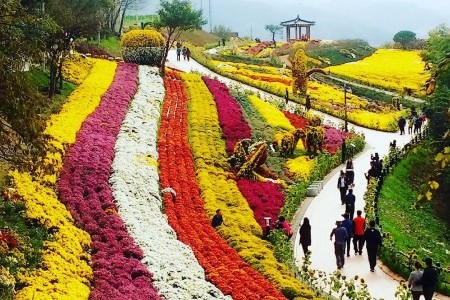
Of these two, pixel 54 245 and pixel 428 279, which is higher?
pixel 54 245

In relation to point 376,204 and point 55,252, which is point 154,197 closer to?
point 55,252

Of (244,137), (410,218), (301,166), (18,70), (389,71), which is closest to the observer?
(18,70)

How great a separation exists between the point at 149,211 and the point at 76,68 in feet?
77.9

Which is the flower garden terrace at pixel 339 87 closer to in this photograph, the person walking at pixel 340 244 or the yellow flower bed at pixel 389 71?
the yellow flower bed at pixel 389 71

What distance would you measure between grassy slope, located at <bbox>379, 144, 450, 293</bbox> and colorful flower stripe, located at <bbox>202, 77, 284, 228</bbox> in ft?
14.2

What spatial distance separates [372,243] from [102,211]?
774 cm

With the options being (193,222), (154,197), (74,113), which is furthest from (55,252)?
(74,113)

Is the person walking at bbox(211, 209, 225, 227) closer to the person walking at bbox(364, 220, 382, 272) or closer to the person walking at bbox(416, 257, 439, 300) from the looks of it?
the person walking at bbox(364, 220, 382, 272)

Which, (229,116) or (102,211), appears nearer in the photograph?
(102,211)

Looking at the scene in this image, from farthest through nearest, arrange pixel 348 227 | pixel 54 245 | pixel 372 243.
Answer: pixel 348 227 → pixel 372 243 → pixel 54 245

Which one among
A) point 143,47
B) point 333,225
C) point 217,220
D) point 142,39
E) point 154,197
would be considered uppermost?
point 142,39

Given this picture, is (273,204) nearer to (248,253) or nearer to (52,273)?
(248,253)

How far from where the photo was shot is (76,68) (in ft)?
139

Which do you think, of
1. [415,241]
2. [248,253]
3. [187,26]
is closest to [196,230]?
[248,253]
